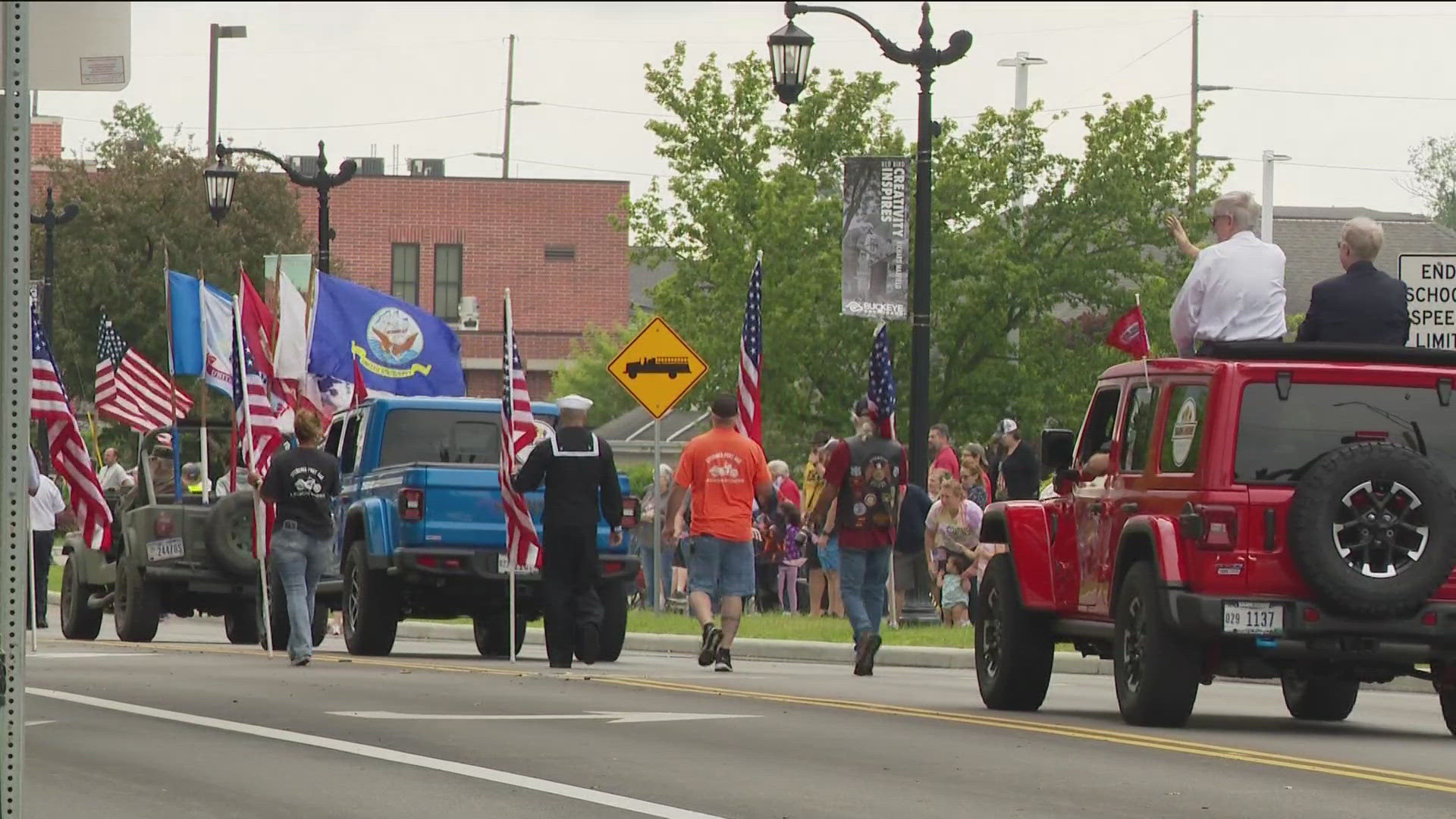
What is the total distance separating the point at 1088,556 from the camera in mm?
14047

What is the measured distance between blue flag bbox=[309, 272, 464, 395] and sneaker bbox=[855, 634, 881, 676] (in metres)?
11.9

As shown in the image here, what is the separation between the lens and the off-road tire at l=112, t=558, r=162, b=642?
78.0ft

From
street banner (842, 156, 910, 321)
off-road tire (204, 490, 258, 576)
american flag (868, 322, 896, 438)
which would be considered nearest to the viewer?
off-road tire (204, 490, 258, 576)

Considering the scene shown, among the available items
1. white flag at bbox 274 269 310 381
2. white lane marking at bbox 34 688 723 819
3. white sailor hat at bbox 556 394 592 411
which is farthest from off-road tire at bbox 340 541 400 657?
white flag at bbox 274 269 310 381

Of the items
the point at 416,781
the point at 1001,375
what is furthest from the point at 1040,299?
the point at 416,781

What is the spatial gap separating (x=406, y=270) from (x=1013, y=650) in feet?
198

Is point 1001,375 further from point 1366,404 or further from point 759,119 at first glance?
point 1366,404

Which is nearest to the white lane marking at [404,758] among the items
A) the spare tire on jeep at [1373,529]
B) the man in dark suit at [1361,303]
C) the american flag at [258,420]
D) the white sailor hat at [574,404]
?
the spare tire on jeep at [1373,529]

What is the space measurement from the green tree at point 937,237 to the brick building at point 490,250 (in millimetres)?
28178

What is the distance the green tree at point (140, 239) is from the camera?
5028cm

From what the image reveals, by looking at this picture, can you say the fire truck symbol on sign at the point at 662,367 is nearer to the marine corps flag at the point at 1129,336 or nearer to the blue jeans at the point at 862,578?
the marine corps flag at the point at 1129,336

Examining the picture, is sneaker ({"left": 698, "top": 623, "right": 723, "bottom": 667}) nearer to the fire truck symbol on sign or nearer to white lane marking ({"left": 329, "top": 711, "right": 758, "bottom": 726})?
white lane marking ({"left": 329, "top": 711, "right": 758, "bottom": 726})

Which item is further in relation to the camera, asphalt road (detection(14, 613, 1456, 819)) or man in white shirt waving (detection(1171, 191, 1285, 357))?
man in white shirt waving (detection(1171, 191, 1285, 357))

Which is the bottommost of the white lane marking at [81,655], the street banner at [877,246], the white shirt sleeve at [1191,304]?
the white lane marking at [81,655]
